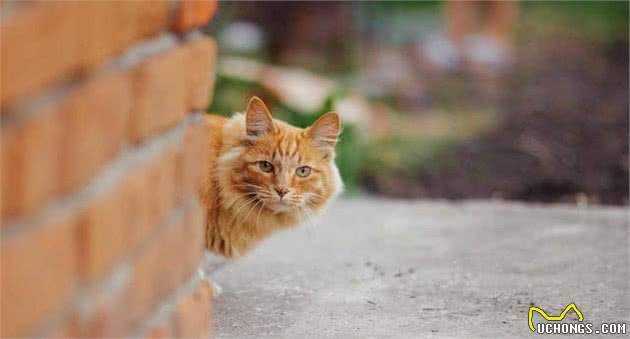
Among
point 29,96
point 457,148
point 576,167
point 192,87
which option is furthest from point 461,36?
point 29,96

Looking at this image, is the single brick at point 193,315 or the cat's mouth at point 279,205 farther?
the cat's mouth at point 279,205

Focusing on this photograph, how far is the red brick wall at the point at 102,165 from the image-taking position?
146 centimetres

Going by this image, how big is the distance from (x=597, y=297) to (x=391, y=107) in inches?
203

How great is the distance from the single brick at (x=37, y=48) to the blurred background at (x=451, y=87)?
15.6 feet

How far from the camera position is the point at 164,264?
2145mm

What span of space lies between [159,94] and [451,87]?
7.19 meters

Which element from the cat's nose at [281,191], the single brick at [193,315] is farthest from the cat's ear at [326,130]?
the single brick at [193,315]

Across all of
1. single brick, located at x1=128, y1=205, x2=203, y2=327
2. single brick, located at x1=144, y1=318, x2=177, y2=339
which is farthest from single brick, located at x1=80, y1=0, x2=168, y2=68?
single brick, located at x1=144, y1=318, x2=177, y2=339

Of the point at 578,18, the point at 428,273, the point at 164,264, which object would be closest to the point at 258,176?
the point at 428,273

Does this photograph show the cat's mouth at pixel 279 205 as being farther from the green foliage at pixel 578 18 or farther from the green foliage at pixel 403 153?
the green foliage at pixel 578 18

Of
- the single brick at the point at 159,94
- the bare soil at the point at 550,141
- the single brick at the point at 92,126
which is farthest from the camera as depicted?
the bare soil at the point at 550,141

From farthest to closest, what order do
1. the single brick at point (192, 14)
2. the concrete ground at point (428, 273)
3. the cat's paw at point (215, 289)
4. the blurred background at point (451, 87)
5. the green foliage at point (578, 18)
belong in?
the green foliage at point (578, 18) < the blurred background at point (451, 87) < the cat's paw at point (215, 289) < the concrete ground at point (428, 273) < the single brick at point (192, 14)

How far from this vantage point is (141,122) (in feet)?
6.39

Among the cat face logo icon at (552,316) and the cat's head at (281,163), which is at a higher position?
the cat's head at (281,163)
